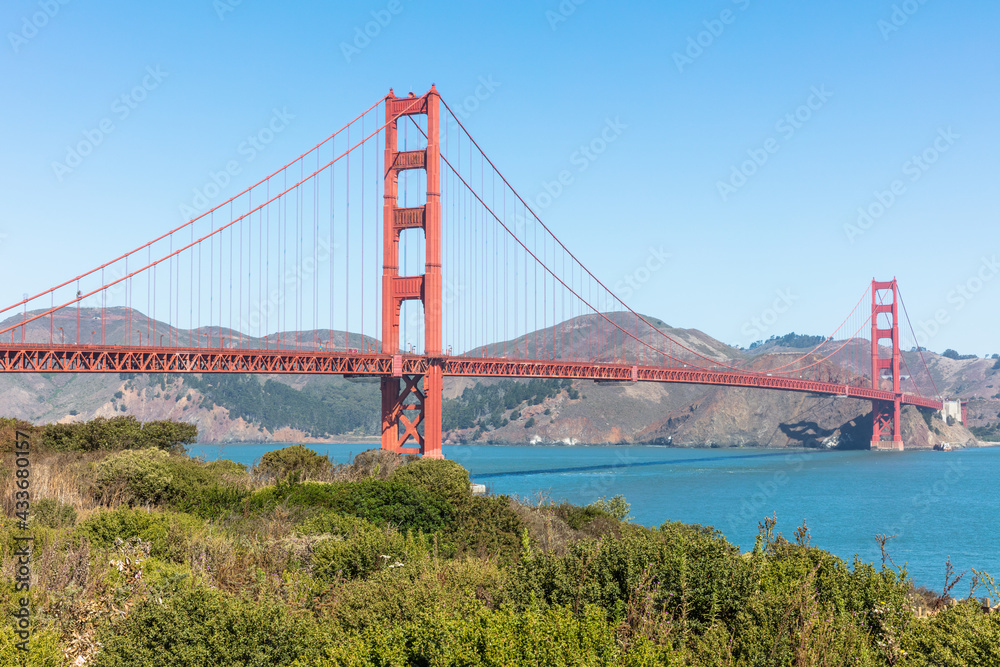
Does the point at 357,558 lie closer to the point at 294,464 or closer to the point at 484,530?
the point at 484,530

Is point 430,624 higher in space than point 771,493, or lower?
higher

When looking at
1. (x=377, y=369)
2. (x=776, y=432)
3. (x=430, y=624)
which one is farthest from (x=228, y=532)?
(x=776, y=432)

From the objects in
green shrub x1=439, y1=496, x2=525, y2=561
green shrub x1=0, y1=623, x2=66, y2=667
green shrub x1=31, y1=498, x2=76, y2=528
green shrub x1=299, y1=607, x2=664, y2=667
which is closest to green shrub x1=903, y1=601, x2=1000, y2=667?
green shrub x1=299, y1=607, x2=664, y2=667

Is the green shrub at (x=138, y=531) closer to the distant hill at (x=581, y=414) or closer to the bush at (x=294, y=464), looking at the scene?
the bush at (x=294, y=464)

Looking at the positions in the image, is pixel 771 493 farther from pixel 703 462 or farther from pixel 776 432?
pixel 776 432

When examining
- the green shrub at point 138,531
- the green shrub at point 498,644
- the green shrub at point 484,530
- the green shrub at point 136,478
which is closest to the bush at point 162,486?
the green shrub at point 136,478

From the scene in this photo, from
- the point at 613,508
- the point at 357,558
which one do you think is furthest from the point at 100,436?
the point at 357,558
